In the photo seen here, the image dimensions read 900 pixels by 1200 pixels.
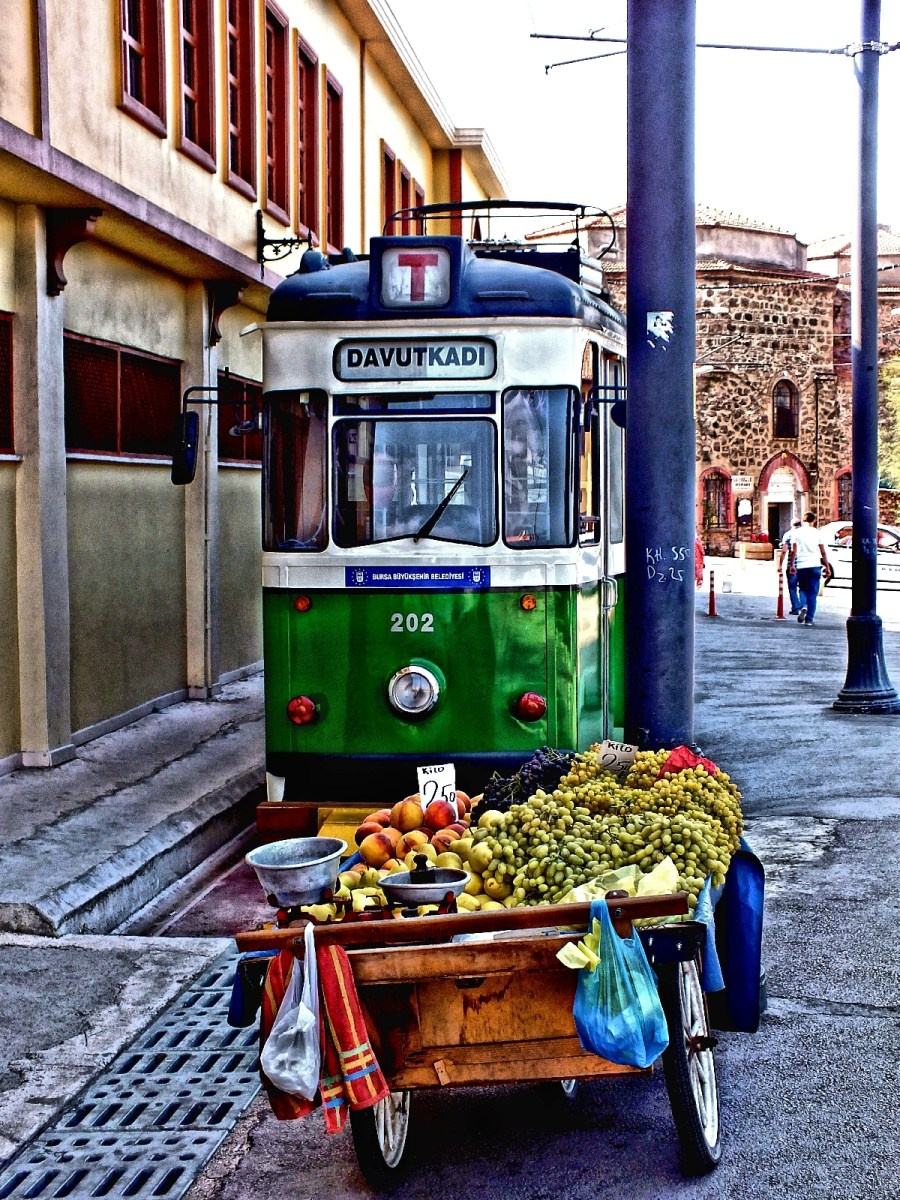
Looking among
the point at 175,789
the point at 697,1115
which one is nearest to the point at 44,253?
the point at 175,789

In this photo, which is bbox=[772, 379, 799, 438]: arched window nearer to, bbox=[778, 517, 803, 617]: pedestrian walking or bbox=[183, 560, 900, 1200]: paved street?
bbox=[778, 517, 803, 617]: pedestrian walking

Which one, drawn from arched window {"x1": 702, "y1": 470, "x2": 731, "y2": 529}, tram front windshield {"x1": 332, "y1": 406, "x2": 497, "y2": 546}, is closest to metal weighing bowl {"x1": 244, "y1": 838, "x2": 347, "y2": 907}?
tram front windshield {"x1": 332, "y1": 406, "x2": 497, "y2": 546}

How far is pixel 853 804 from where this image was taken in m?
10.2

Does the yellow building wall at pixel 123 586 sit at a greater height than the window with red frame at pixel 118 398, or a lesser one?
lesser

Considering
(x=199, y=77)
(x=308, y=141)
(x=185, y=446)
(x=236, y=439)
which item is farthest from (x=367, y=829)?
(x=308, y=141)

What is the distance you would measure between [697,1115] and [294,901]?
1.33 m

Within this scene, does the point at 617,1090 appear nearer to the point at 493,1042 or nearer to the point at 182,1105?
the point at 493,1042

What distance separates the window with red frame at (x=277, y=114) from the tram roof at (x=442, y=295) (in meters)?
9.39

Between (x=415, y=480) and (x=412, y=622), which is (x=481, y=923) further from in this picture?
(x=415, y=480)

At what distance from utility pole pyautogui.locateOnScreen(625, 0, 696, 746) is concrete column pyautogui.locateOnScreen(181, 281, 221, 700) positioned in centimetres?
804

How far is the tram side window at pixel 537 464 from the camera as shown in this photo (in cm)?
816

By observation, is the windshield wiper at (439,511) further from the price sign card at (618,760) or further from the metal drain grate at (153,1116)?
the metal drain grate at (153,1116)

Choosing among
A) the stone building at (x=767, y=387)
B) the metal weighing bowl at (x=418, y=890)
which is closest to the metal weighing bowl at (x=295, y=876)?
the metal weighing bowl at (x=418, y=890)

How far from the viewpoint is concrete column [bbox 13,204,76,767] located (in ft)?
35.5
